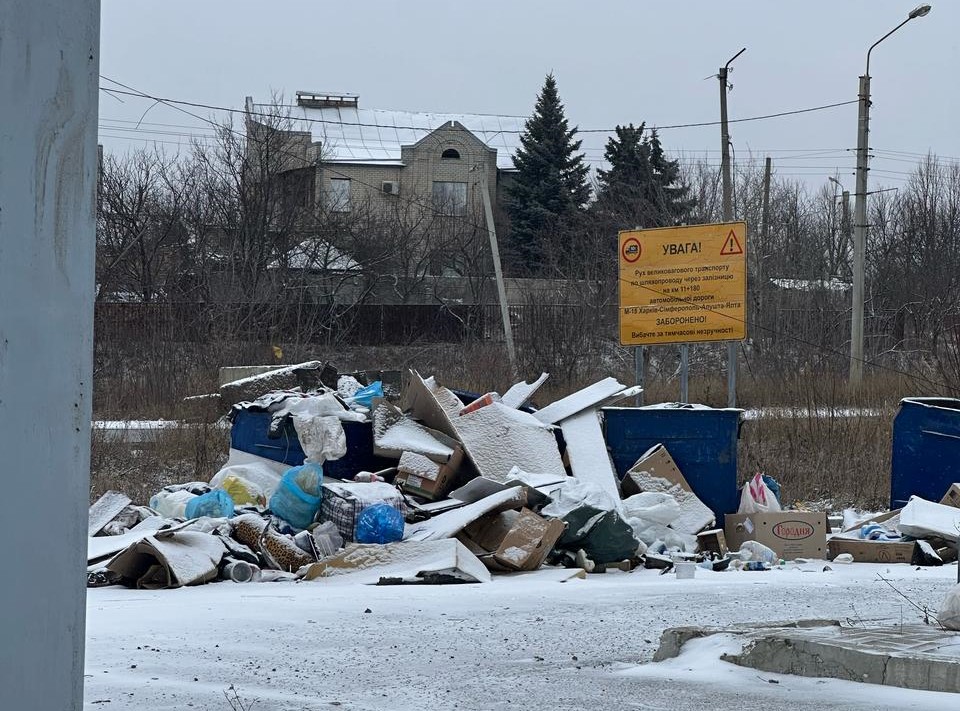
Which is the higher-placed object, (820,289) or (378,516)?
(820,289)

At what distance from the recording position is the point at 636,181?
42938mm

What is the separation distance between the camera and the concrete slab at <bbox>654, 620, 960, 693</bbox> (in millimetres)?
3818

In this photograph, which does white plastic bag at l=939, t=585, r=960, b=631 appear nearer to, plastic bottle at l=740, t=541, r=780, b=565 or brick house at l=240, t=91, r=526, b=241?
plastic bottle at l=740, t=541, r=780, b=565

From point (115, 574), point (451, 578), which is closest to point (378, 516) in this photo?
point (451, 578)

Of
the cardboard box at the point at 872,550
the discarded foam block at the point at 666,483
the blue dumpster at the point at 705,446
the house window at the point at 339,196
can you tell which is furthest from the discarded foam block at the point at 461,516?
the house window at the point at 339,196

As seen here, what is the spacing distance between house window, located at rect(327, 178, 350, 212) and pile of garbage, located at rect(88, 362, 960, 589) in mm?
28982

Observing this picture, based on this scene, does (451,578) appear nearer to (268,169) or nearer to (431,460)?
(431,460)

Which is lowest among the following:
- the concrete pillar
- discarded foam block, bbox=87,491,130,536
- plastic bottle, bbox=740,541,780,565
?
plastic bottle, bbox=740,541,780,565

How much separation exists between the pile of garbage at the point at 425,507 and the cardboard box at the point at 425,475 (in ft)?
0.04

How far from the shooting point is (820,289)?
2933cm

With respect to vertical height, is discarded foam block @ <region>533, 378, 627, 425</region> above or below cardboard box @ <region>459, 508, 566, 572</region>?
above

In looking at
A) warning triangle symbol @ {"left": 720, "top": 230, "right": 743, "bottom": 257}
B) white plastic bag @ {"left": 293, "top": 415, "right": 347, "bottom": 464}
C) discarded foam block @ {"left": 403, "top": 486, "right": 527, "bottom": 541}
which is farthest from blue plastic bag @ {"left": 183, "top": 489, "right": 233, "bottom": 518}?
warning triangle symbol @ {"left": 720, "top": 230, "right": 743, "bottom": 257}

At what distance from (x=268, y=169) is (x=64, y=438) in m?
33.2

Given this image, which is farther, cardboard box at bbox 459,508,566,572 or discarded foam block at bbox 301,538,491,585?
cardboard box at bbox 459,508,566,572
